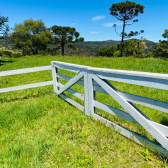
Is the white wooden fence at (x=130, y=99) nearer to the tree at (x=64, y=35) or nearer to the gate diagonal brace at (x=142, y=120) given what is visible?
the gate diagonal brace at (x=142, y=120)

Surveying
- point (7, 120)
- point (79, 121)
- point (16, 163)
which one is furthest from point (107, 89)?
point (7, 120)

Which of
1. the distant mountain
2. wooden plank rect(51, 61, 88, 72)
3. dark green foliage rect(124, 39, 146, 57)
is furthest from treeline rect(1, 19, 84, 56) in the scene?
the distant mountain

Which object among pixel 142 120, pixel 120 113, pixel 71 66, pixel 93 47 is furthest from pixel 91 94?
pixel 93 47

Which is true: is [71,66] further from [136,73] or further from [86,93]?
[136,73]

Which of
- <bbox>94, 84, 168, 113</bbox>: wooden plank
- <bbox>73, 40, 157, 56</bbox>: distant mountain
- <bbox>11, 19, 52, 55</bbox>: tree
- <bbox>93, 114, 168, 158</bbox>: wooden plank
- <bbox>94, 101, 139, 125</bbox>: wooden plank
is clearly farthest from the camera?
<bbox>73, 40, 157, 56</bbox>: distant mountain

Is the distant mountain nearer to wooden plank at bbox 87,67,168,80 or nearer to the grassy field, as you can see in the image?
the grassy field

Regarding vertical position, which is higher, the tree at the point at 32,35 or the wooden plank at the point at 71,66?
the tree at the point at 32,35

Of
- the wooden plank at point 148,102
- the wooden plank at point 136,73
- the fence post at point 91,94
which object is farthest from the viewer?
the fence post at point 91,94

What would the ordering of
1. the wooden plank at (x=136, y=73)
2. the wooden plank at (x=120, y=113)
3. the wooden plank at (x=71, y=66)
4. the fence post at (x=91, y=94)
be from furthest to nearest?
the wooden plank at (x=71, y=66) < the fence post at (x=91, y=94) < the wooden plank at (x=120, y=113) < the wooden plank at (x=136, y=73)

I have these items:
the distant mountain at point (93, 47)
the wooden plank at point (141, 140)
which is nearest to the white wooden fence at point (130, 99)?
the wooden plank at point (141, 140)

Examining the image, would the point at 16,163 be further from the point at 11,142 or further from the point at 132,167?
the point at 132,167

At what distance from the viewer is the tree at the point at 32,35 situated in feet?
143

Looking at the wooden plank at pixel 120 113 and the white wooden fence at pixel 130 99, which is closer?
the white wooden fence at pixel 130 99

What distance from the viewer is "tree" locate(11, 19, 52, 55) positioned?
43688 mm
